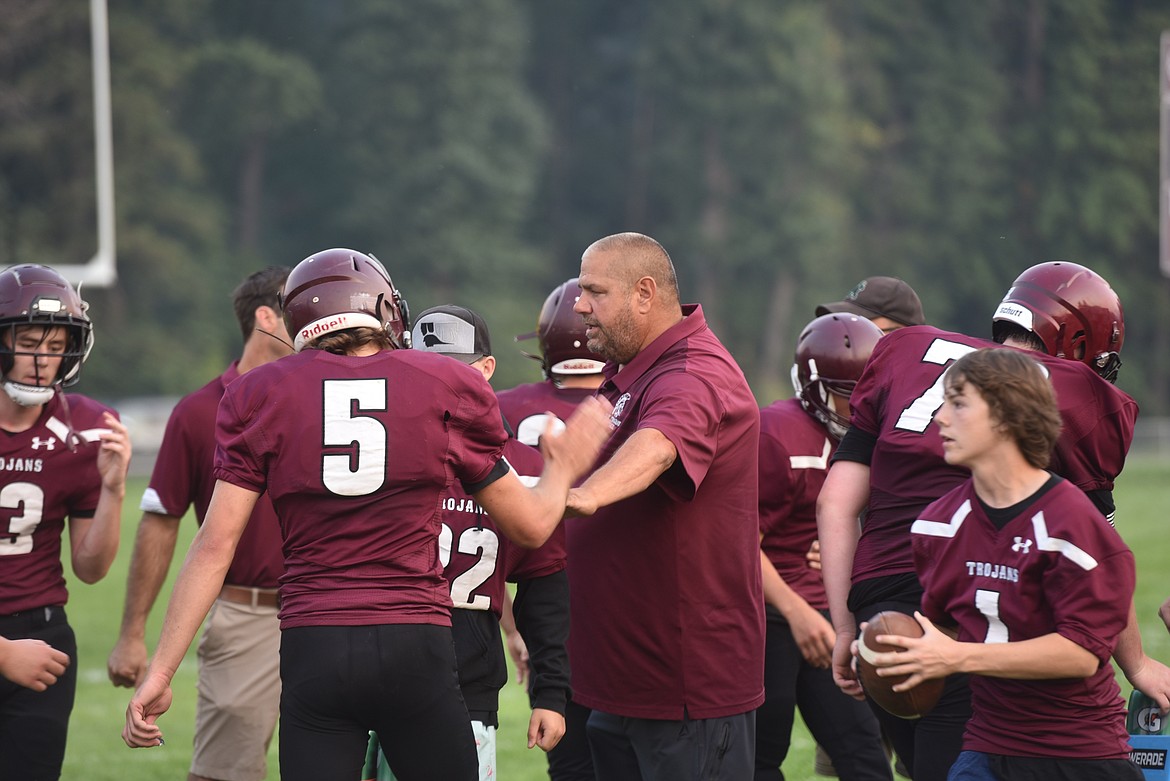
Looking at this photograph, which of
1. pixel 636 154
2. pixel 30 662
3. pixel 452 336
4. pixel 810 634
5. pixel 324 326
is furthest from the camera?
pixel 636 154

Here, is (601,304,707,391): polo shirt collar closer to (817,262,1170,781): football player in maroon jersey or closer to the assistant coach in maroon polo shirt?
the assistant coach in maroon polo shirt

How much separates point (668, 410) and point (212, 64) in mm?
41243

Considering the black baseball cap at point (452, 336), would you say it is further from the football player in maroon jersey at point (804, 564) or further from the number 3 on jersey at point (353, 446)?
the number 3 on jersey at point (353, 446)

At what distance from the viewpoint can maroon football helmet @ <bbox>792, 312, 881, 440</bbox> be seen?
18.2 ft

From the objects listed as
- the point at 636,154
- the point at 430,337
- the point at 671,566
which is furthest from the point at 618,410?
the point at 636,154

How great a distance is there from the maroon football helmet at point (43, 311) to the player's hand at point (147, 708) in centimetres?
173

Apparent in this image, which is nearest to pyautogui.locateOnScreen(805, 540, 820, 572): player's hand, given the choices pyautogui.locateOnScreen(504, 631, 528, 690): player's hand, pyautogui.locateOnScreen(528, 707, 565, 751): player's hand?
pyautogui.locateOnScreen(504, 631, 528, 690): player's hand

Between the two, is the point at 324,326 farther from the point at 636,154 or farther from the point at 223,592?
the point at 636,154

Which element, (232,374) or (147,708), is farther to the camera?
A: (232,374)

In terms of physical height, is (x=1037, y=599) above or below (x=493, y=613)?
above

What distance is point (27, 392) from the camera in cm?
509

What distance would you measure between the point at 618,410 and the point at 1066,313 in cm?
137

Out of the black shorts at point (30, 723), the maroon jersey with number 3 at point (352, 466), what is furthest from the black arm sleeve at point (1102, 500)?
the black shorts at point (30, 723)

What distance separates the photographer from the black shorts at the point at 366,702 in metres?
3.66
